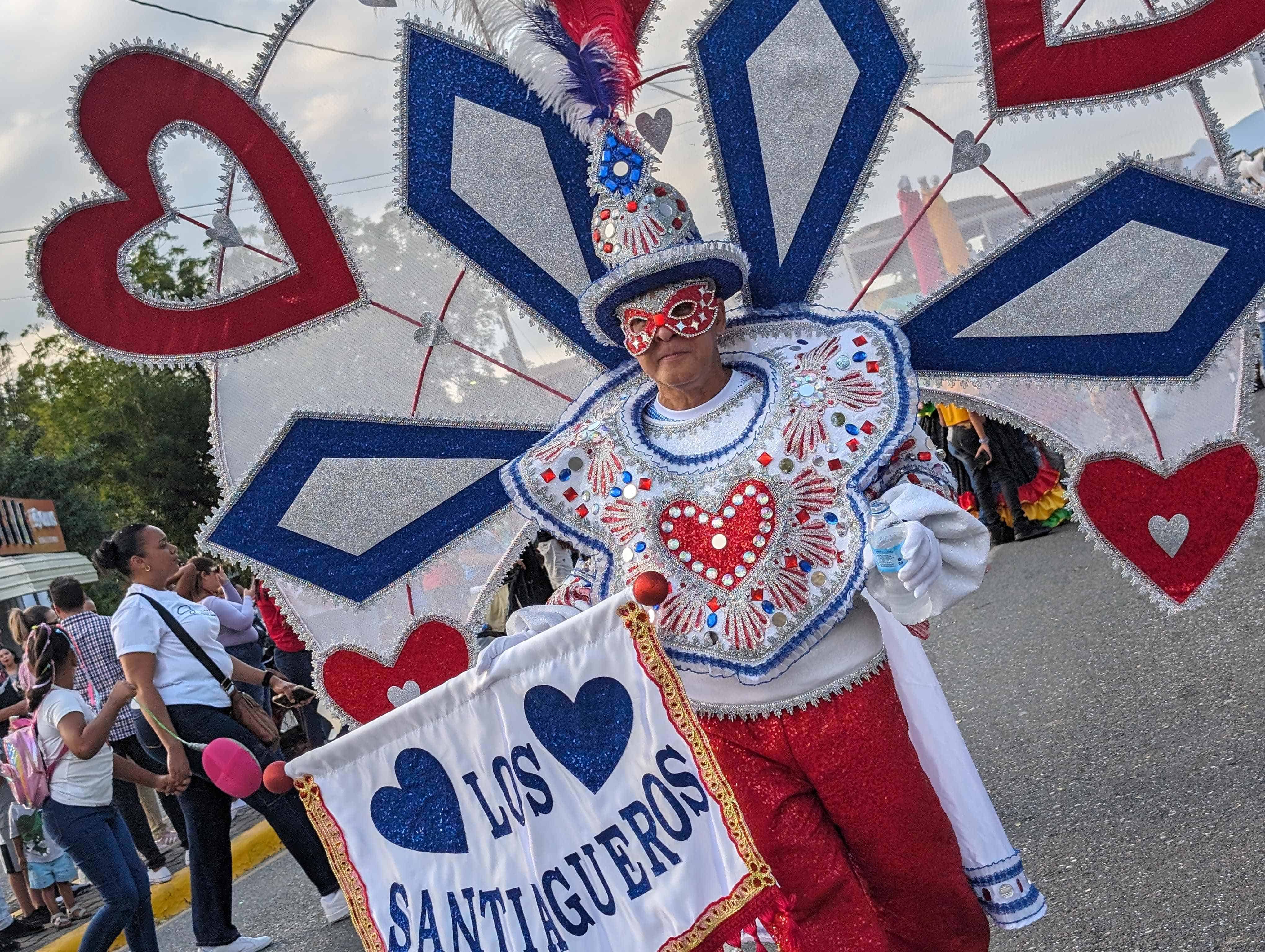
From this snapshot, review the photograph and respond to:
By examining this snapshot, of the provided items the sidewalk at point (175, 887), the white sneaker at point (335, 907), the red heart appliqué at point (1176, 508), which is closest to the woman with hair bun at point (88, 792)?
the white sneaker at point (335, 907)

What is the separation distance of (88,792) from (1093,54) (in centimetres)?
414

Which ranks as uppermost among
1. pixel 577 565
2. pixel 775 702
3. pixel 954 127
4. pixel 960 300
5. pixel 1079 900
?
pixel 954 127

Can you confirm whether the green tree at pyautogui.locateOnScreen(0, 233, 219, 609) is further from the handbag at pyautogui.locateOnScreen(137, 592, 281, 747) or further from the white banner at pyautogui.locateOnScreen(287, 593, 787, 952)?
the white banner at pyautogui.locateOnScreen(287, 593, 787, 952)

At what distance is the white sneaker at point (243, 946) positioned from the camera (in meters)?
4.67

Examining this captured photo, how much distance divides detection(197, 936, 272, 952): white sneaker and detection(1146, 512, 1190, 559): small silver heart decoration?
379cm

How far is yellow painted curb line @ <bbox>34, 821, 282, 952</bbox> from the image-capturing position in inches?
230

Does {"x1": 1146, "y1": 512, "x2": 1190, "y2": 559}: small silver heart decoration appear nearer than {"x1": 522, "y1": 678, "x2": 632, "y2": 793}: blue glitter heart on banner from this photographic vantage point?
No

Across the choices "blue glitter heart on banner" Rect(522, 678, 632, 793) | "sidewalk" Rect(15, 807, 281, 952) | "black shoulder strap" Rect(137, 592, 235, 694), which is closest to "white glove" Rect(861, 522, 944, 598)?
"blue glitter heart on banner" Rect(522, 678, 632, 793)

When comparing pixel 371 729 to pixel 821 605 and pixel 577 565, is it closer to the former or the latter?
pixel 577 565

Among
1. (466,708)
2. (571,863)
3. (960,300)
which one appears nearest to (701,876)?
(571,863)

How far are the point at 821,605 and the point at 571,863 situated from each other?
27.7 inches

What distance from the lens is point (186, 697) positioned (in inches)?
174

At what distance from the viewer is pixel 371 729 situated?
2.40 meters

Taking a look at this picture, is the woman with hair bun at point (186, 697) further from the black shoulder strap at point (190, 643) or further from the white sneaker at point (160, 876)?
the white sneaker at point (160, 876)
